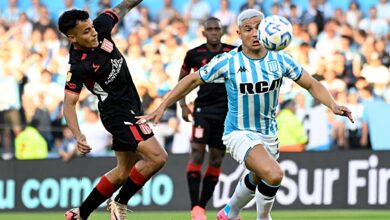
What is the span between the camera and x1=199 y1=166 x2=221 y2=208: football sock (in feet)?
44.5

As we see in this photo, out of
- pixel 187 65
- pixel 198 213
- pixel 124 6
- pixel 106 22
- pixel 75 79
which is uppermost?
pixel 124 6

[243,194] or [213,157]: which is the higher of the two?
[213,157]

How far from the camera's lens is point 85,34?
36.4 feet

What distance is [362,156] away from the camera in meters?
16.1

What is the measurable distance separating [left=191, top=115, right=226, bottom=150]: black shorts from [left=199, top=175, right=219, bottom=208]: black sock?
1.34 ft

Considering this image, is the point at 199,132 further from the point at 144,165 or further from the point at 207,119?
the point at 144,165

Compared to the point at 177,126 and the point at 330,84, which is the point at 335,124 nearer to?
the point at 330,84

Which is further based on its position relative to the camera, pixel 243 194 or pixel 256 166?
pixel 243 194

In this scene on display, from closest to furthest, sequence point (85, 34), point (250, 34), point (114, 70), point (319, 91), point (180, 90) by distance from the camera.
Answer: point (180, 90)
point (319, 91)
point (250, 34)
point (85, 34)
point (114, 70)

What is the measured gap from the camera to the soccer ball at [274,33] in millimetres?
10297

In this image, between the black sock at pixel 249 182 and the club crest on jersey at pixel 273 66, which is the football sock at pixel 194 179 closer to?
the black sock at pixel 249 182

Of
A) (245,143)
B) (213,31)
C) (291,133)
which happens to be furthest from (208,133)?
(291,133)

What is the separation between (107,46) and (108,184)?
4.79ft

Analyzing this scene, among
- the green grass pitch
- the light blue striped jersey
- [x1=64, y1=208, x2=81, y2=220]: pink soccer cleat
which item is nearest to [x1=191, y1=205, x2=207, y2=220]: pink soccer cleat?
the green grass pitch
